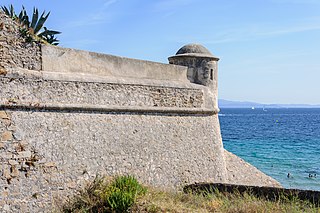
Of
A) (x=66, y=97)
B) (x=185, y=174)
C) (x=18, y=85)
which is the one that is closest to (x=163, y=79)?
(x=185, y=174)

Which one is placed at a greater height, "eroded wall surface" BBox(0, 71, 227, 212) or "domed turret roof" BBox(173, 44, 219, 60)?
"domed turret roof" BBox(173, 44, 219, 60)

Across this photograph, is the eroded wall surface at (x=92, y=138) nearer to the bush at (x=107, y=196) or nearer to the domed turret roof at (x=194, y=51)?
the bush at (x=107, y=196)

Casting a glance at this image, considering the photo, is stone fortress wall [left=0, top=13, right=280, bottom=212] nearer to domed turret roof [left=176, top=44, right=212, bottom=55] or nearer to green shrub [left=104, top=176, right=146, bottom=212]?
domed turret roof [left=176, top=44, right=212, bottom=55]

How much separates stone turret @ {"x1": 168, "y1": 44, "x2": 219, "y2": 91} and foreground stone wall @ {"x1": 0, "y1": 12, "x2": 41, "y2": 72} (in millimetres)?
5147

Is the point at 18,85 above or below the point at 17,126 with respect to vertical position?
above

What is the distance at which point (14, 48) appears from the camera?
289 inches

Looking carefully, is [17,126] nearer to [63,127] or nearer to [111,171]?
[63,127]

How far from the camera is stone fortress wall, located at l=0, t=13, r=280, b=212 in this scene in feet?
23.2

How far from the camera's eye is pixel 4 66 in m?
7.16

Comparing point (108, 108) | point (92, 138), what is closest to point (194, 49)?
point (108, 108)

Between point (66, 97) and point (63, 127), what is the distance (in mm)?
633

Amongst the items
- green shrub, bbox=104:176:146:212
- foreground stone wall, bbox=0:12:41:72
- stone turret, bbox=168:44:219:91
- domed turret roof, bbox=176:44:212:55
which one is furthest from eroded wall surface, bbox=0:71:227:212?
domed turret roof, bbox=176:44:212:55

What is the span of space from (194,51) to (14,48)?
5891 mm

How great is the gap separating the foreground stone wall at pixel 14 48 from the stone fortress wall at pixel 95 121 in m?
0.02
